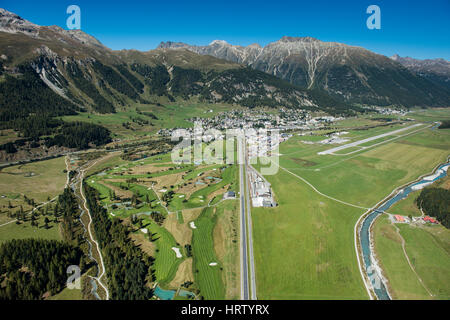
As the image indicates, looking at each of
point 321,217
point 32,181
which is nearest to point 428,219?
point 321,217

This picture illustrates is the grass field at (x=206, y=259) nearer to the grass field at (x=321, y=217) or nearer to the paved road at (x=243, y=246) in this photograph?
the paved road at (x=243, y=246)

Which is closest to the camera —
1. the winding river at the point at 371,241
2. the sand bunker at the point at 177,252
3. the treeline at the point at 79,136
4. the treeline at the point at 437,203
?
the winding river at the point at 371,241

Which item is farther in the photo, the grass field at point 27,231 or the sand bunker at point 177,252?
the grass field at point 27,231

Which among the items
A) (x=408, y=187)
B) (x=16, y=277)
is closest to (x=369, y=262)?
(x=408, y=187)

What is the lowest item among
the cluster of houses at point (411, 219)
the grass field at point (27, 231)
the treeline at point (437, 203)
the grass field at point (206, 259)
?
the grass field at point (206, 259)

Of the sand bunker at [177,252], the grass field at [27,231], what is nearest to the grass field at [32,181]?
the grass field at [27,231]

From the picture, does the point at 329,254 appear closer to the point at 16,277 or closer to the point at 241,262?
the point at 241,262

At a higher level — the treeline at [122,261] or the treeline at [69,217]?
the treeline at [69,217]

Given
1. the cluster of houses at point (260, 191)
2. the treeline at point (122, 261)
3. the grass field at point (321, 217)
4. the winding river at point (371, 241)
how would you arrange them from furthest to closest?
the cluster of houses at point (260, 191), the grass field at point (321, 217), the winding river at point (371, 241), the treeline at point (122, 261)
